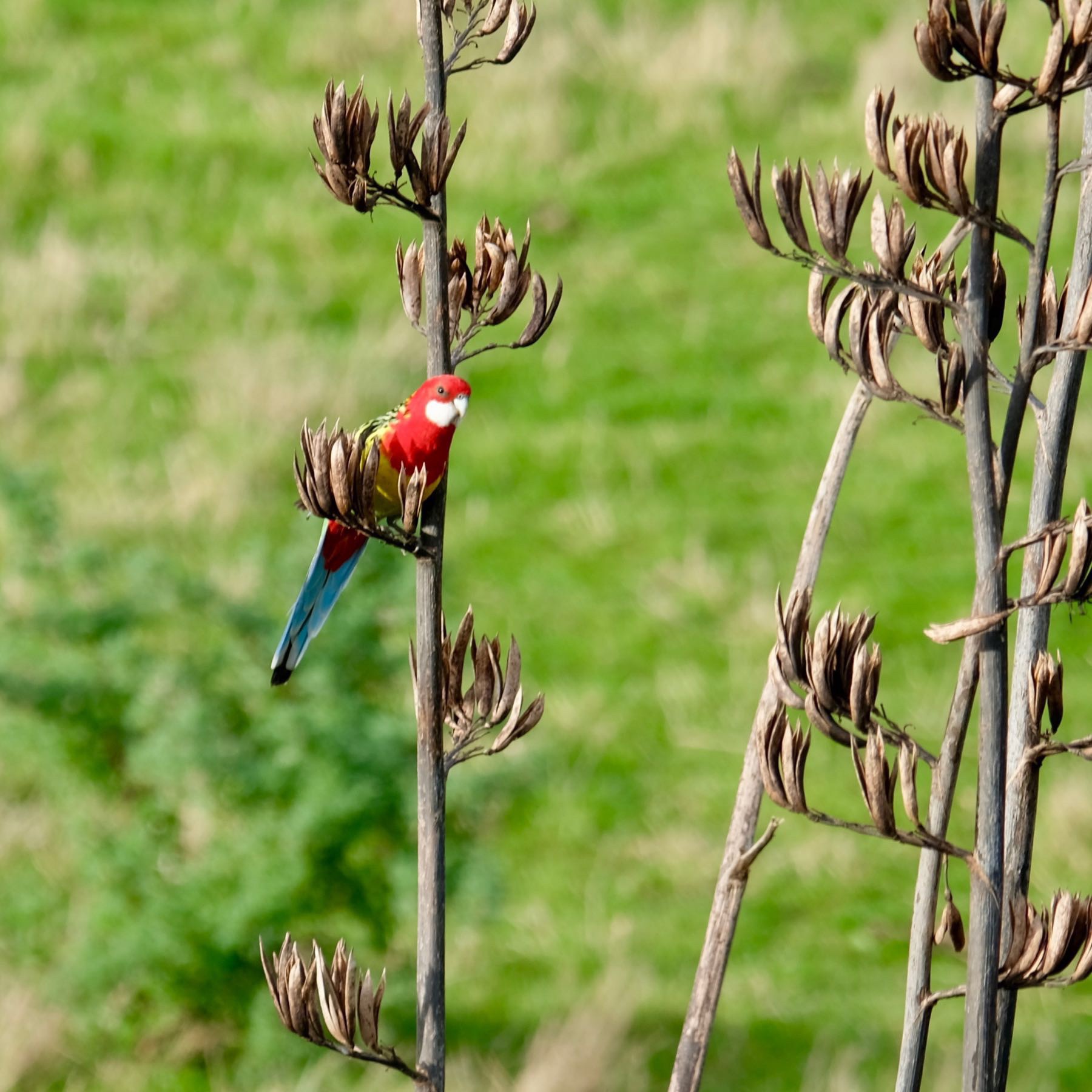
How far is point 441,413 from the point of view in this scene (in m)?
2.63

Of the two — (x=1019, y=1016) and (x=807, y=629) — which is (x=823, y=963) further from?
(x=807, y=629)

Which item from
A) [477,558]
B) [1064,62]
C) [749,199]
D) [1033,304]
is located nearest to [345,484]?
[749,199]

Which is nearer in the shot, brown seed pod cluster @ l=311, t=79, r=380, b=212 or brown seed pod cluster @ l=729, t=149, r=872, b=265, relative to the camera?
brown seed pod cluster @ l=729, t=149, r=872, b=265

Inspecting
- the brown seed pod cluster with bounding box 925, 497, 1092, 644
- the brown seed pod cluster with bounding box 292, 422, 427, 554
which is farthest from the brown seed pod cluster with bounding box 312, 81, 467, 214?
the brown seed pod cluster with bounding box 925, 497, 1092, 644

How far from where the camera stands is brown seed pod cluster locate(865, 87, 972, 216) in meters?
1.55

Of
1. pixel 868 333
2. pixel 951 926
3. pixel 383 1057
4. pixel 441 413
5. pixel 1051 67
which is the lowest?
pixel 383 1057

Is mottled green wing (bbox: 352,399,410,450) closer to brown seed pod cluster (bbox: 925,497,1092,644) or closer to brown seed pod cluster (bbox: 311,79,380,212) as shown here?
brown seed pod cluster (bbox: 311,79,380,212)

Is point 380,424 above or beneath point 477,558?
above

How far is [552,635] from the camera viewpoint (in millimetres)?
8344

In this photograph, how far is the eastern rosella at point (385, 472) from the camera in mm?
2600

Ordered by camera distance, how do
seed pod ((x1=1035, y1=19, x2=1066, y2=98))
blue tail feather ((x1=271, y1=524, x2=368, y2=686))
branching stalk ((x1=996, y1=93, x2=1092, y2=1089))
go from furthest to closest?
1. blue tail feather ((x1=271, y1=524, x2=368, y2=686))
2. branching stalk ((x1=996, y1=93, x2=1092, y2=1089))
3. seed pod ((x1=1035, y1=19, x2=1066, y2=98))

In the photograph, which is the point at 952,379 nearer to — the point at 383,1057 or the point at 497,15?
the point at 497,15

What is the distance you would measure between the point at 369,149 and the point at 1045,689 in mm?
914

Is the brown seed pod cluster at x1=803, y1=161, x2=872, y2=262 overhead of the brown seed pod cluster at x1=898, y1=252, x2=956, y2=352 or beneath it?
overhead
